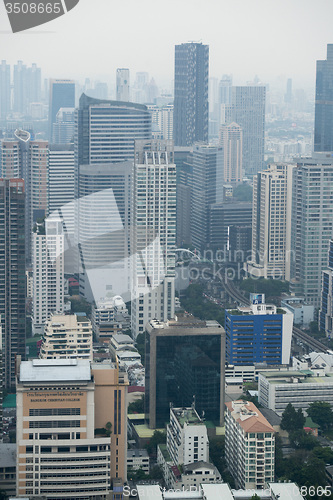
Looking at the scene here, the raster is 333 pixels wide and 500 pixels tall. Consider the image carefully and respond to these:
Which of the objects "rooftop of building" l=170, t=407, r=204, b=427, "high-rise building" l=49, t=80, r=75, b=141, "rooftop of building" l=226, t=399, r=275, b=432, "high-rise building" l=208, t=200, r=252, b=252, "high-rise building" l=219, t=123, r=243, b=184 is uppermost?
"high-rise building" l=49, t=80, r=75, b=141

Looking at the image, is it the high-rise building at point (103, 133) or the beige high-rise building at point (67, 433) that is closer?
the beige high-rise building at point (67, 433)

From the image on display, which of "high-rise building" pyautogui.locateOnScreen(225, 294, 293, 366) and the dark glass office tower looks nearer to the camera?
"high-rise building" pyautogui.locateOnScreen(225, 294, 293, 366)

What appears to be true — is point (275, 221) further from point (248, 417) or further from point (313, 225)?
point (248, 417)

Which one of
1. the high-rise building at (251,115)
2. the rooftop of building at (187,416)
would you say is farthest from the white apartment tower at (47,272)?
the high-rise building at (251,115)

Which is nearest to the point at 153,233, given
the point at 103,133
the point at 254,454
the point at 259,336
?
the point at 259,336

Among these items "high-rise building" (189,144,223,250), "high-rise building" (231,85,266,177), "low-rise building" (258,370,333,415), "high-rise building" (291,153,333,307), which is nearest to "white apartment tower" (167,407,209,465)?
"low-rise building" (258,370,333,415)

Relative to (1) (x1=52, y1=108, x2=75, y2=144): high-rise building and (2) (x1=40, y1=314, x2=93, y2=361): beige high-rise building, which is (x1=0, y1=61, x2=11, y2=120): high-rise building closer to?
(1) (x1=52, y1=108, x2=75, y2=144): high-rise building

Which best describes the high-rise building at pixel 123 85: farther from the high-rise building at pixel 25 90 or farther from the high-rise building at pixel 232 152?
the high-rise building at pixel 232 152
